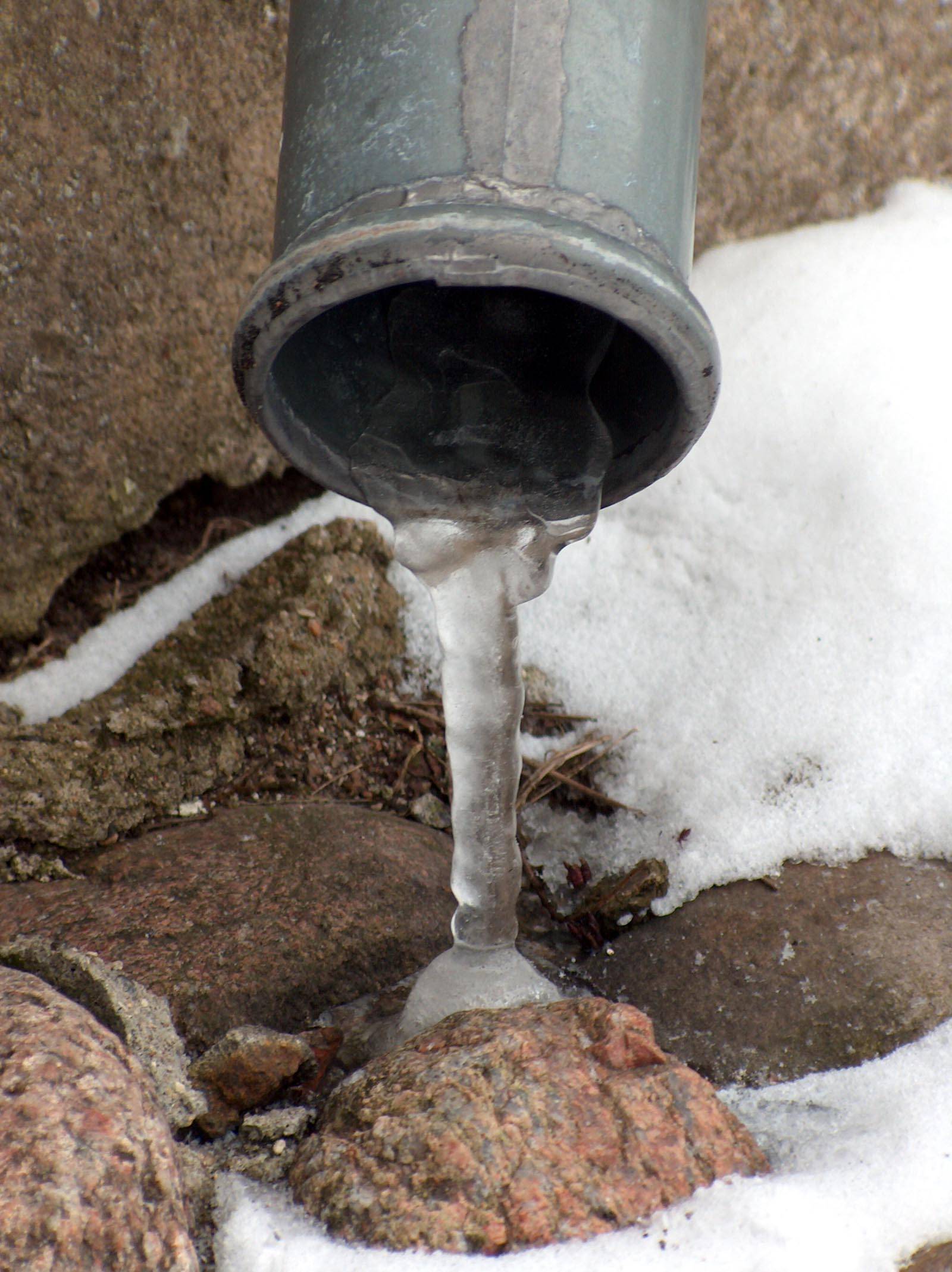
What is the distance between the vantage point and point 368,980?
1423 mm

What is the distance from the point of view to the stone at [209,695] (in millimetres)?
1528

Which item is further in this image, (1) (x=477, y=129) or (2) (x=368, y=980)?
(2) (x=368, y=980)

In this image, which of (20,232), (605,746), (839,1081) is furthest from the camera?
(605,746)

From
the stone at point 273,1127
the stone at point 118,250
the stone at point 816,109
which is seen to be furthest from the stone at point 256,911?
the stone at point 816,109

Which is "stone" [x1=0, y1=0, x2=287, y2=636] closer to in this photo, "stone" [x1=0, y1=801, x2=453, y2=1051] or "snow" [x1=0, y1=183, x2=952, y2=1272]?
"snow" [x1=0, y1=183, x2=952, y2=1272]

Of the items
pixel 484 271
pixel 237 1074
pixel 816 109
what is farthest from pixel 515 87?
pixel 816 109

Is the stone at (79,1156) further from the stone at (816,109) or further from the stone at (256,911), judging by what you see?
the stone at (816,109)

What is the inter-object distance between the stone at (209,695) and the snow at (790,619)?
9cm

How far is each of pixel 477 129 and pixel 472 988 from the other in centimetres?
94

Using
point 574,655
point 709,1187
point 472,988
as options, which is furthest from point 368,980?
point 574,655

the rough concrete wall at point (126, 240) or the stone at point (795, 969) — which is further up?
the rough concrete wall at point (126, 240)

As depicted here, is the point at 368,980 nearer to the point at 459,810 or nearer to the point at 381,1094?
the point at 459,810

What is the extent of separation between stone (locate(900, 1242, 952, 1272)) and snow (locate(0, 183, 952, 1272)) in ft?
0.27

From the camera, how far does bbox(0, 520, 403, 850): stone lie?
1.53m
